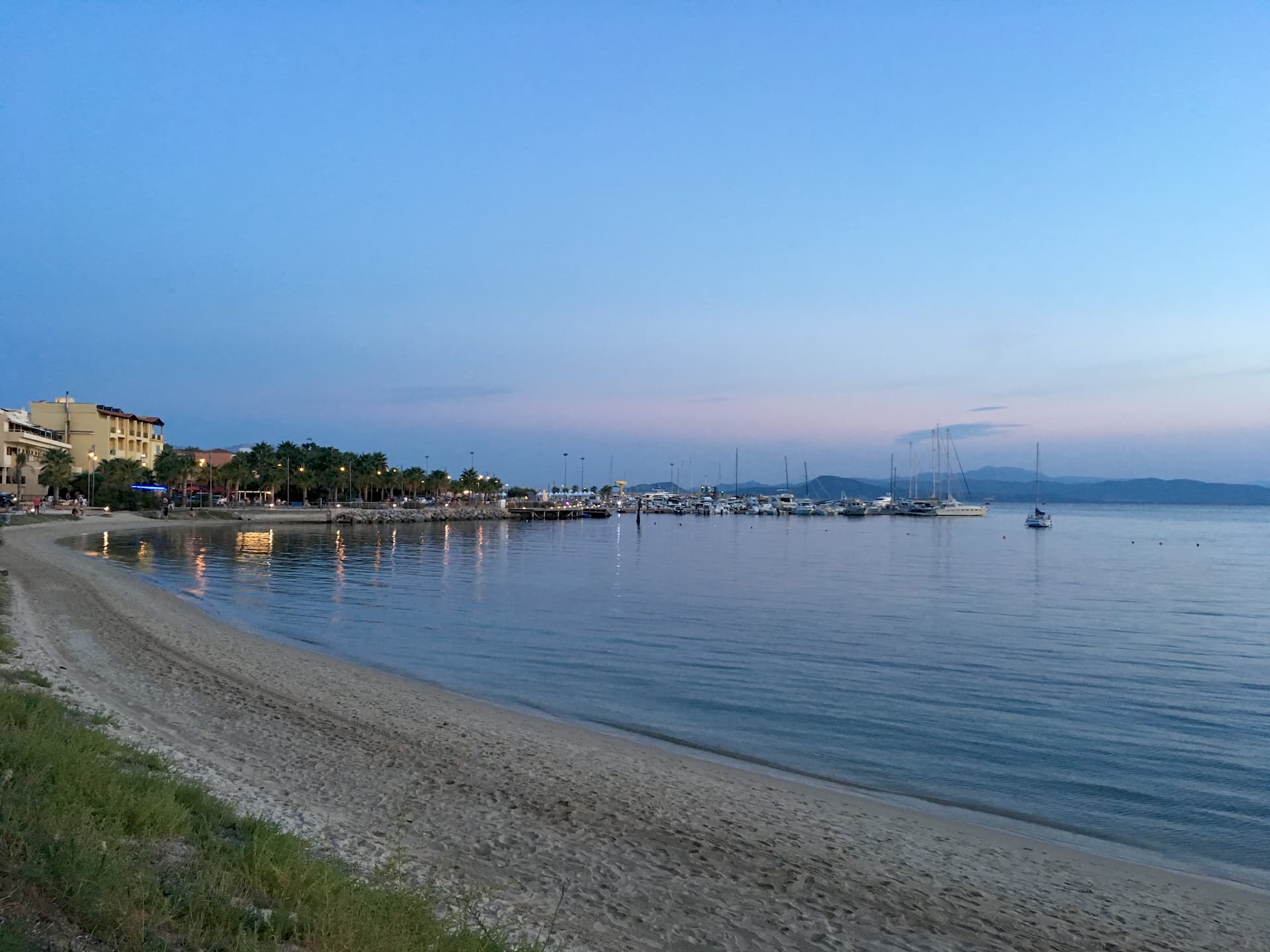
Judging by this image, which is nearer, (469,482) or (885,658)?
(885,658)

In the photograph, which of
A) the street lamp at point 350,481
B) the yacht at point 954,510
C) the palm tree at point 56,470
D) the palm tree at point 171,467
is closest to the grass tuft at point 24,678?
the palm tree at point 56,470

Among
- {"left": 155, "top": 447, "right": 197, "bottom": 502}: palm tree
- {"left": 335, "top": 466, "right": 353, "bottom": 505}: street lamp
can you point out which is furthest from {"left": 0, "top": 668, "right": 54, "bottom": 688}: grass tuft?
{"left": 335, "top": 466, "right": 353, "bottom": 505}: street lamp

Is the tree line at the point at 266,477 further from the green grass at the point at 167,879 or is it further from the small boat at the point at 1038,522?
the small boat at the point at 1038,522

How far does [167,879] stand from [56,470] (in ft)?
336

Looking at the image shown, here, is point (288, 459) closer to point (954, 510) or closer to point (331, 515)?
point (331, 515)

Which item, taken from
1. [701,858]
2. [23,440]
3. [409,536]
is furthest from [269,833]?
[23,440]

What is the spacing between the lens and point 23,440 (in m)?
83.3

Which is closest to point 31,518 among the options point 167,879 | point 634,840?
point 634,840

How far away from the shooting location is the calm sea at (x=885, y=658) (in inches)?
539

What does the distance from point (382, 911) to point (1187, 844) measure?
1069 cm

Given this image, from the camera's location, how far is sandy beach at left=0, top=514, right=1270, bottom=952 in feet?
26.4

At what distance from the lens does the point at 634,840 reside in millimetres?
9992

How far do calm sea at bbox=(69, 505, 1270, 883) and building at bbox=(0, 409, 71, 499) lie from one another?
2948cm

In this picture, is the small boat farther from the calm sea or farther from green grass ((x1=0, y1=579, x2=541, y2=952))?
green grass ((x1=0, y1=579, x2=541, y2=952))
